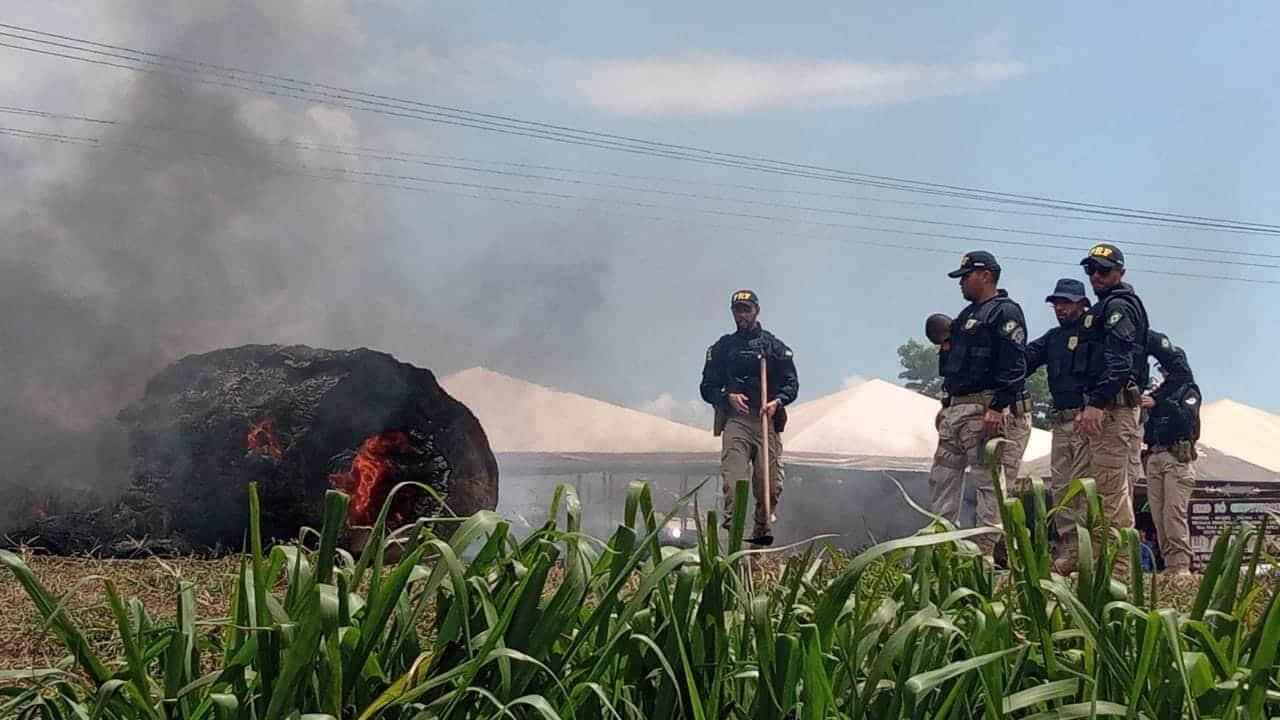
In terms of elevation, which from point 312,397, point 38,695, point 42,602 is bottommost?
point 38,695

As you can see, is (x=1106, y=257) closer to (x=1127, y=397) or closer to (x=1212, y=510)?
(x=1127, y=397)

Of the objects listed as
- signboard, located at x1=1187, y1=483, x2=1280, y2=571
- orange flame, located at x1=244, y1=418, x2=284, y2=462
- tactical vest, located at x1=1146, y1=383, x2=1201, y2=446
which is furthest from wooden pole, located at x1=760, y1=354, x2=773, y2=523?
signboard, located at x1=1187, y1=483, x2=1280, y2=571

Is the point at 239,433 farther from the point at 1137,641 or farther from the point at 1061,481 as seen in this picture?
the point at 1137,641

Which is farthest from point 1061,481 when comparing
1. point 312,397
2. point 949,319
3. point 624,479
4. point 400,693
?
point 624,479

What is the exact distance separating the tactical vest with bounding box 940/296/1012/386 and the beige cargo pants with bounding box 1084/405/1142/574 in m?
0.74

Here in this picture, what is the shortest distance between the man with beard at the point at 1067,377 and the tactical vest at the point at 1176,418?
1.71m

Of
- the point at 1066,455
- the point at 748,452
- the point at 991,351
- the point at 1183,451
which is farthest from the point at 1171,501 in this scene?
the point at 748,452

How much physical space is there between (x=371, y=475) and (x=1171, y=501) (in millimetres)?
5803

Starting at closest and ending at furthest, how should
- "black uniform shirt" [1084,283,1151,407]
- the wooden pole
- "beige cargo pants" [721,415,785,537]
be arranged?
"black uniform shirt" [1084,283,1151,407], the wooden pole, "beige cargo pants" [721,415,785,537]

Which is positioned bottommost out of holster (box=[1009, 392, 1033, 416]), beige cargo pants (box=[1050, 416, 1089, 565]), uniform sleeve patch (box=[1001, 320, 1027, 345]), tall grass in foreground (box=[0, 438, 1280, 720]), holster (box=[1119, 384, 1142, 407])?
tall grass in foreground (box=[0, 438, 1280, 720])

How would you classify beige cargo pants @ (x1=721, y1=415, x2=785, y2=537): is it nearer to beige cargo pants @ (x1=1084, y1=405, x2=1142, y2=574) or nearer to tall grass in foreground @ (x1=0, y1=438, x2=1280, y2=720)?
beige cargo pants @ (x1=1084, y1=405, x2=1142, y2=574)

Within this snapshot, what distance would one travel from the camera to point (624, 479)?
18.6 m

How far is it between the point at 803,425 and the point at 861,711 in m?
18.6

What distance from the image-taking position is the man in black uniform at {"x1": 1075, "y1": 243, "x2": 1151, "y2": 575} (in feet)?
24.5
